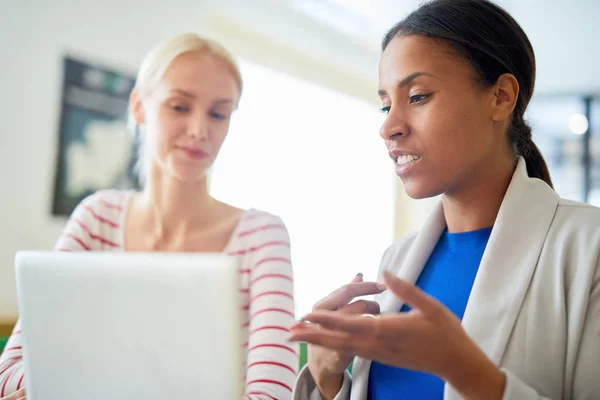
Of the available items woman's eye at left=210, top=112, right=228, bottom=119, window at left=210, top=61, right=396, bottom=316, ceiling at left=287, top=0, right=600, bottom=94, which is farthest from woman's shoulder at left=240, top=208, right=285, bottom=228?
ceiling at left=287, top=0, right=600, bottom=94

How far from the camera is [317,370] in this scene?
115 cm

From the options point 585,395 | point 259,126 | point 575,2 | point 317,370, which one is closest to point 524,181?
point 585,395

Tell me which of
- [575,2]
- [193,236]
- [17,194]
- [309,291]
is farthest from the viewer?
[309,291]

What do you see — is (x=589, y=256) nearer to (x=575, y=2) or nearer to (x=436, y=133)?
(x=436, y=133)

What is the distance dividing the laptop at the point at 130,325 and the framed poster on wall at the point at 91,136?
2.51 meters

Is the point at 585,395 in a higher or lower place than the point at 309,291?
higher

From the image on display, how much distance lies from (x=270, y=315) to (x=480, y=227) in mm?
486

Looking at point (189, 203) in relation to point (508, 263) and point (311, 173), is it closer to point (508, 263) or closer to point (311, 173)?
point (508, 263)

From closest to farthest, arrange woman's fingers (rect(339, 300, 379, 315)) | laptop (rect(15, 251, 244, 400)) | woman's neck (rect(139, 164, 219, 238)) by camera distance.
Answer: laptop (rect(15, 251, 244, 400)) < woman's fingers (rect(339, 300, 379, 315)) < woman's neck (rect(139, 164, 219, 238))

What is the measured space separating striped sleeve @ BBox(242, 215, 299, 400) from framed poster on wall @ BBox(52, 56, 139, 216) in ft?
6.91

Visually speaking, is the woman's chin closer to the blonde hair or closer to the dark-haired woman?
the dark-haired woman

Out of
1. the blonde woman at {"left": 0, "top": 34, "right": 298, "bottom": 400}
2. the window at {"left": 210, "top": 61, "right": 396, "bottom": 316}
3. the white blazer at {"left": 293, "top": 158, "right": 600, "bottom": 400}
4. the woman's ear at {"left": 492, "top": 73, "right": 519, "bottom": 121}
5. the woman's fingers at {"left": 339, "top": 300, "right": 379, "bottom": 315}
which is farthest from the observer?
the window at {"left": 210, "top": 61, "right": 396, "bottom": 316}

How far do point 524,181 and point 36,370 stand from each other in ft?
2.93

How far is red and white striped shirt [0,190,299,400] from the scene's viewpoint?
123cm
